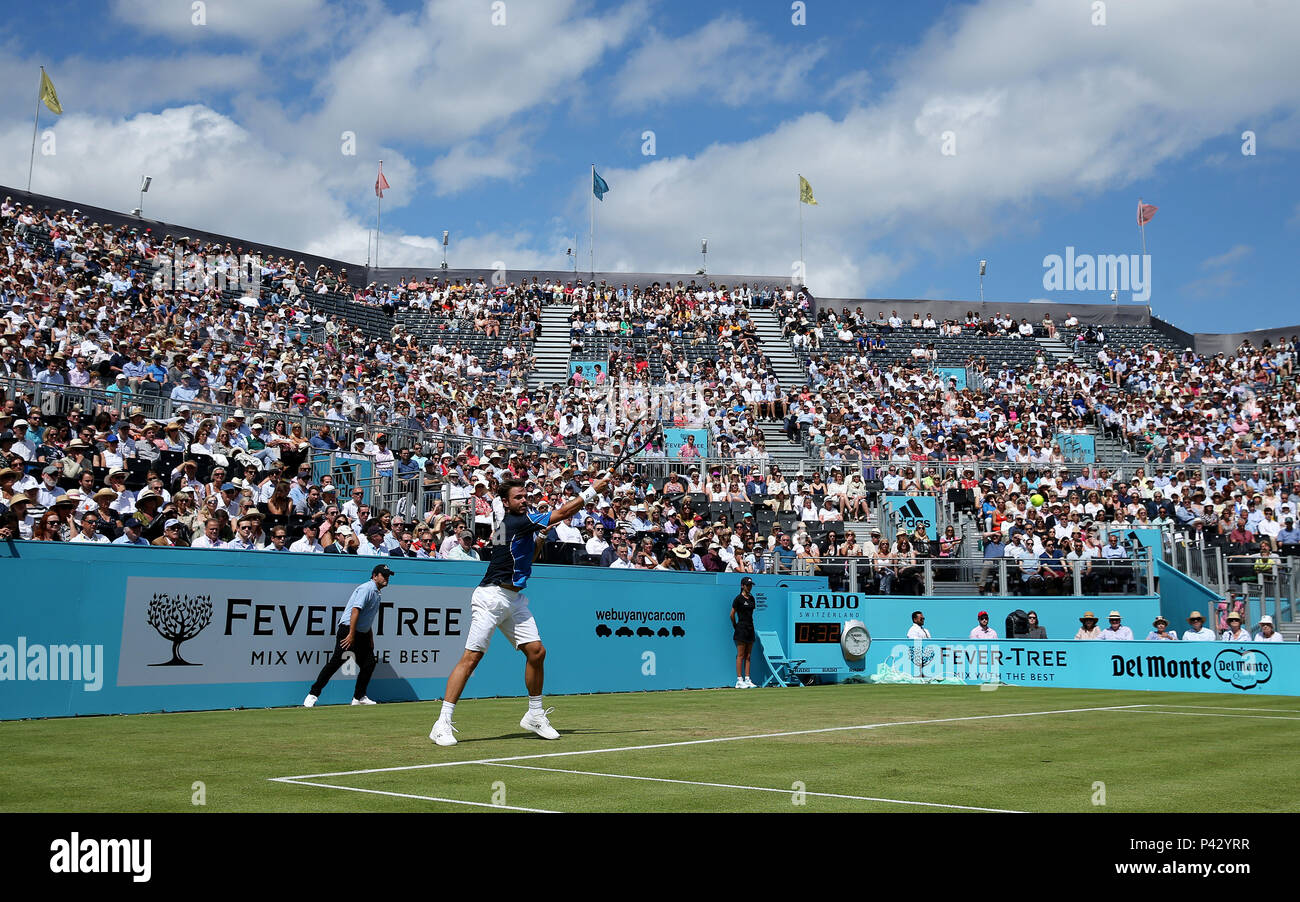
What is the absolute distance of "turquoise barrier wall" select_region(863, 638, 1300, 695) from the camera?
2142cm

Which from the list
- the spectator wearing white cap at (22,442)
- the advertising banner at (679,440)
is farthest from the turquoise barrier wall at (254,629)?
the advertising banner at (679,440)

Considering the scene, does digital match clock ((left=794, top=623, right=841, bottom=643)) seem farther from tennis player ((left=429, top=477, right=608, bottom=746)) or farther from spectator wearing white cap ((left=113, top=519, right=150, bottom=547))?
tennis player ((left=429, top=477, right=608, bottom=746))

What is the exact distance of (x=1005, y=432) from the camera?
36906 millimetres

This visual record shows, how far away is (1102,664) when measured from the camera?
76.4 feet

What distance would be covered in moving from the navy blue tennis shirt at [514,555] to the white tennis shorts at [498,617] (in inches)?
4.1

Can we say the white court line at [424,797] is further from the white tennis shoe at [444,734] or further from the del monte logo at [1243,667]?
the del monte logo at [1243,667]

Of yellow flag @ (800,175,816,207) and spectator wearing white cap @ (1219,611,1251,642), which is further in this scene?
yellow flag @ (800,175,816,207)

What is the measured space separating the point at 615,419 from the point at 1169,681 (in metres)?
16.6

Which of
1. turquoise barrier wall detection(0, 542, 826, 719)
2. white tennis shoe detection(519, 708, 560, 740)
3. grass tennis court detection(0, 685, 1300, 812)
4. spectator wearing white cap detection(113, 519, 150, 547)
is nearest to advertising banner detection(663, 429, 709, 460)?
turquoise barrier wall detection(0, 542, 826, 719)

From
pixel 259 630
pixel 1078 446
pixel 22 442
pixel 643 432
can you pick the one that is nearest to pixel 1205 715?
pixel 259 630

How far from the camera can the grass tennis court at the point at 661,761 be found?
23.7ft

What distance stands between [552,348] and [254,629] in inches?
1157

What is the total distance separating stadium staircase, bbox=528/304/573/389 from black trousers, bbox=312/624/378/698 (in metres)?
25.7
